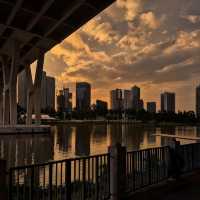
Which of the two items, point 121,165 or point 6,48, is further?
point 6,48

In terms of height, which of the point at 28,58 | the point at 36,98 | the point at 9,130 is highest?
the point at 28,58

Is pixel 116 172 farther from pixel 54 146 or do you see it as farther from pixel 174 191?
pixel 54 146

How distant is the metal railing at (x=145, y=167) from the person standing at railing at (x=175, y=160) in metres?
0.17

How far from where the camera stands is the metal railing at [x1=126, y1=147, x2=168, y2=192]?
897 cm

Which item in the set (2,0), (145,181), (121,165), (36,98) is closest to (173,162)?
(145,181)

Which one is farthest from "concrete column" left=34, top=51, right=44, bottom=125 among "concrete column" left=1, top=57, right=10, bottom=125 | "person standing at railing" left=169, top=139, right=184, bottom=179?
"person standing at railing" left=169, top=139, right=184, bottom=179

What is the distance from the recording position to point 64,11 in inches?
1745

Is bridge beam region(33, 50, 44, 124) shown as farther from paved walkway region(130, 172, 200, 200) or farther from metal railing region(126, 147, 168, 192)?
paved walkway region(130, 172, 200, 200)

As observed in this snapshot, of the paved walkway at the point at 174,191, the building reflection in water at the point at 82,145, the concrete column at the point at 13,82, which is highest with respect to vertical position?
the concrete column at the point at 13,82

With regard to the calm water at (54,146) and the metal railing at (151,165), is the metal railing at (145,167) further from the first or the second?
the calm water at (54,146)

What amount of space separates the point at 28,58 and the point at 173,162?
6096 centimetres

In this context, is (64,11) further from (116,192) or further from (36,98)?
(116,192)

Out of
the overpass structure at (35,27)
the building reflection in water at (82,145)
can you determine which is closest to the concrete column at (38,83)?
the overpass structure at (35,27)

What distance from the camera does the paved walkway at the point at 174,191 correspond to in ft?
27.6
